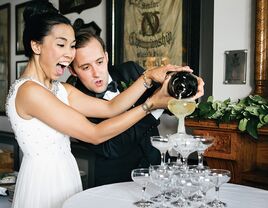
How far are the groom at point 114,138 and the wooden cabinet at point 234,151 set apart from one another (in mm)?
396

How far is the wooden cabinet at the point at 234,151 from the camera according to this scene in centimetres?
235

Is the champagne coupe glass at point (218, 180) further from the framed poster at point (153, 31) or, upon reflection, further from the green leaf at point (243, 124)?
the framed poster at point (153, 31)

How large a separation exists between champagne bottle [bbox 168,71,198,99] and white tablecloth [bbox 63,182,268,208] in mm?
437

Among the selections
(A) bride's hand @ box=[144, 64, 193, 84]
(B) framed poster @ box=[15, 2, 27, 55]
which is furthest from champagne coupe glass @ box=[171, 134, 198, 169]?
(B) framed poster @ box=[15, 2, 27, 55]

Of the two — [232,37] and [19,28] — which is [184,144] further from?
[19,28]

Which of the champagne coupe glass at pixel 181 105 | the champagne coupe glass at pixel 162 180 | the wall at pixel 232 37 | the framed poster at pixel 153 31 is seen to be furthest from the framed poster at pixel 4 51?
the champagne coupe glass at pixel 162 180

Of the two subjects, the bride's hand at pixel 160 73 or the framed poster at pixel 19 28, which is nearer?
the bride's hand at pixel 160 73

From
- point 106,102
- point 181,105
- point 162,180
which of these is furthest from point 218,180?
point 106,102

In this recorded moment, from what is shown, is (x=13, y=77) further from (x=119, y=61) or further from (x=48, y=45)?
(x=48, y=45)

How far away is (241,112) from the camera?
2.26 metres

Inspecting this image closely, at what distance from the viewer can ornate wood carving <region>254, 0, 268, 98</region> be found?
2328 mm

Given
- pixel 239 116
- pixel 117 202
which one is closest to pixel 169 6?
pixel 239 116

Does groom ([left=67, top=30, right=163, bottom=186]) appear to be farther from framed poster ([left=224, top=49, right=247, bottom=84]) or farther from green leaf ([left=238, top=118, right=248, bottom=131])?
framed poster ([left=224, top=49, right=247, bottom=84])

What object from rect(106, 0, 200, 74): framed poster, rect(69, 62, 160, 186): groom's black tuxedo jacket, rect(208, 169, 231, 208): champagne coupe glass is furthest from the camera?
rect(106, 0, 200, 74): framed poster
